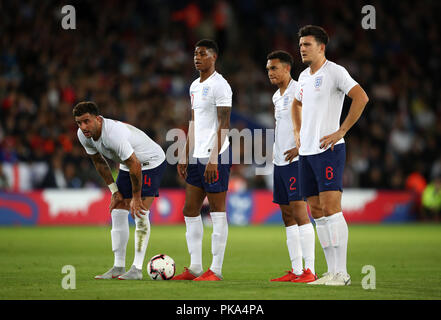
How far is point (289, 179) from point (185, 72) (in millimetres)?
17458

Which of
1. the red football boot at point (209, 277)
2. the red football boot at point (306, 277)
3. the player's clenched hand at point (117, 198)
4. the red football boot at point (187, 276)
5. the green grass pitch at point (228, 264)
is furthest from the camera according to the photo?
the player's clenched hand at point (117, 198)

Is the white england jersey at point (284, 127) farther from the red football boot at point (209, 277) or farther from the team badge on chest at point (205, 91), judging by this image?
the red football boot at point (209, 277)

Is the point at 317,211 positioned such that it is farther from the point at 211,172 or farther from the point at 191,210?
the point at 191,210

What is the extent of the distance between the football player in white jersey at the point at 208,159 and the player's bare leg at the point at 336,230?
1.41 meters

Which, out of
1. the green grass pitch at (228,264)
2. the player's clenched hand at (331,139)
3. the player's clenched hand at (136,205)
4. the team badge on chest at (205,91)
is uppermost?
the team badge on chest at (205,91)

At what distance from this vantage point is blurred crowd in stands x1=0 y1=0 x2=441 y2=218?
21955 mm

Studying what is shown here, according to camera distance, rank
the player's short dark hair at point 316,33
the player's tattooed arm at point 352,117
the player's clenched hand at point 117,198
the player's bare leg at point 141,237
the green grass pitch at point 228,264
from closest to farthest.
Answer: the green grass pitch at point 228,264 < the player's tattooed arm at point 352,117 < the player's short dark hair at point 316,33 < the player's bare leg at point 141,237 < the player's clenched hand at point 117,198

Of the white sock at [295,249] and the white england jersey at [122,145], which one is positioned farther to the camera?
the white sock at [295,249]

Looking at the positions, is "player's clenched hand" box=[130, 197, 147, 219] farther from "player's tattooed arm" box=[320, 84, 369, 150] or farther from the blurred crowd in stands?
the blurred crowd in stands

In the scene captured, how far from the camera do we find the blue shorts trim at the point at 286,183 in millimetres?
8904

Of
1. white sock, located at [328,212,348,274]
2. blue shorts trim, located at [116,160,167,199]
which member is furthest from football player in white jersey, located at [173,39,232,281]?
white sock, located at [328,212,348,274]

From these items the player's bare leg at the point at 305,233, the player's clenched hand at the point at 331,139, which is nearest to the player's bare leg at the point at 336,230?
the player's clenched hand at the point at 331,139

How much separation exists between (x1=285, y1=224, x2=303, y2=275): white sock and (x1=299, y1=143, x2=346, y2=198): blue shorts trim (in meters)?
1.15

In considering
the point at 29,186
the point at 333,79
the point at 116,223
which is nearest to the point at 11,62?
the point at 29,186
